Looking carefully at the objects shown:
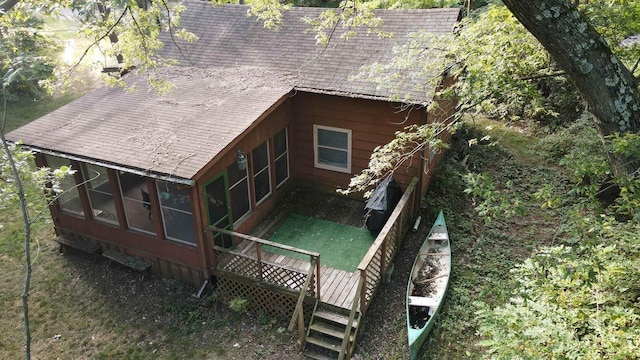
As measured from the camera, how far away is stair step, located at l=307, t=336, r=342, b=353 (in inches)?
297

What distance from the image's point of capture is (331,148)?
436 inches

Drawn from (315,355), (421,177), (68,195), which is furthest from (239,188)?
(421,177)

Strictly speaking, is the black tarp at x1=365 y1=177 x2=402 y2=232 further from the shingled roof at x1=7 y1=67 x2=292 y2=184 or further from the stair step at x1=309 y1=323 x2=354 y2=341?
the shingled roof at x1=7 y1=67 x2=292 y2=184

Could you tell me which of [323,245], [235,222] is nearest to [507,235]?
[323,245]

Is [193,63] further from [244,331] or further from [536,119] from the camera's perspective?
[536,119]

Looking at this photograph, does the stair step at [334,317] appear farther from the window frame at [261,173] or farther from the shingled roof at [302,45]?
the shingled roof at [302,45]

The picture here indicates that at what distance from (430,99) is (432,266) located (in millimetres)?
3419

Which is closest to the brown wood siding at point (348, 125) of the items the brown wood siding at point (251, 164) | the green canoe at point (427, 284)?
the brown wood siding at point (251, 164)

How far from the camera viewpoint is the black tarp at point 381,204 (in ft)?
32.1

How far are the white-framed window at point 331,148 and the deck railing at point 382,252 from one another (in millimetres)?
1805

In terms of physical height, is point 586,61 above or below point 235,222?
above

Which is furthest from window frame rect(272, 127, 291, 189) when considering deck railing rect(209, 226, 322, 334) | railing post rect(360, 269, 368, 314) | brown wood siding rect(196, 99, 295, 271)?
railing post rect(360, 269, 368, 314)

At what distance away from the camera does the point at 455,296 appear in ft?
27.8

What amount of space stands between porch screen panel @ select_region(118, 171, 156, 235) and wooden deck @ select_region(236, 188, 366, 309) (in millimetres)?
1967
